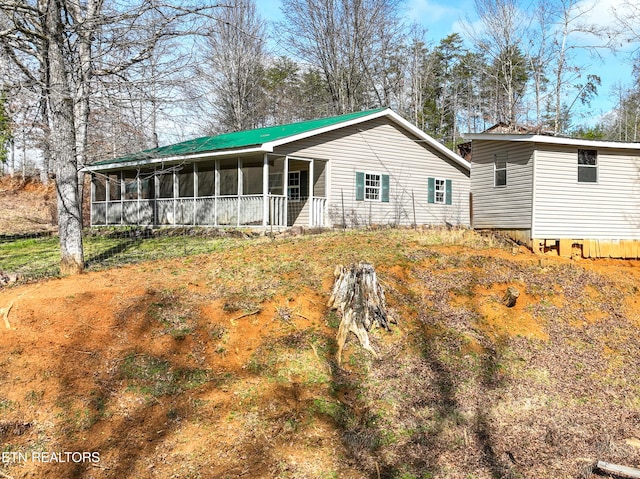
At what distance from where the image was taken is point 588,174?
1573cm

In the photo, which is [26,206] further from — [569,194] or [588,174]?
[588,174]

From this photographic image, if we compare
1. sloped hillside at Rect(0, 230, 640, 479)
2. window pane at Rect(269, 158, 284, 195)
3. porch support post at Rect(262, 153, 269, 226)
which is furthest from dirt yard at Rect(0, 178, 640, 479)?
window pane at Rect(269, 158, 284, 195)

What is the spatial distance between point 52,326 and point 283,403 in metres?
3.12

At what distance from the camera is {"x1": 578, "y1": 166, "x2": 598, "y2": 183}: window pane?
1569 cm

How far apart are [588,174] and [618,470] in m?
12.1

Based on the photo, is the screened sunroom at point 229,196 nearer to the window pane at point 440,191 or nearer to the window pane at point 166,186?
the window pane at point 166,186

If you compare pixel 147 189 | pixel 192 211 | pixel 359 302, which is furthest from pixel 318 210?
pixel 359 302

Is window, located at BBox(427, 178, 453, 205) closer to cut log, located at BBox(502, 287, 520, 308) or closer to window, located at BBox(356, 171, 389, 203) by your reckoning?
window, located at BBox(356, 171, 389, 203)

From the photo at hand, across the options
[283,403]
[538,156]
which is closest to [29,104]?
[283,403]

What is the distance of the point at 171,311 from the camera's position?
7352 mm

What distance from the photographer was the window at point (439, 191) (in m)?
20.1

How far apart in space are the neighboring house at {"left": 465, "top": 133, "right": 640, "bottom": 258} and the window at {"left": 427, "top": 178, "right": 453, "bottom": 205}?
3.81m

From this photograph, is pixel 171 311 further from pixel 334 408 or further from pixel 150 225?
pixel 150 225

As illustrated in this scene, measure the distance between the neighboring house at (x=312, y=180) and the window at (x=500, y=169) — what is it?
141 inches
